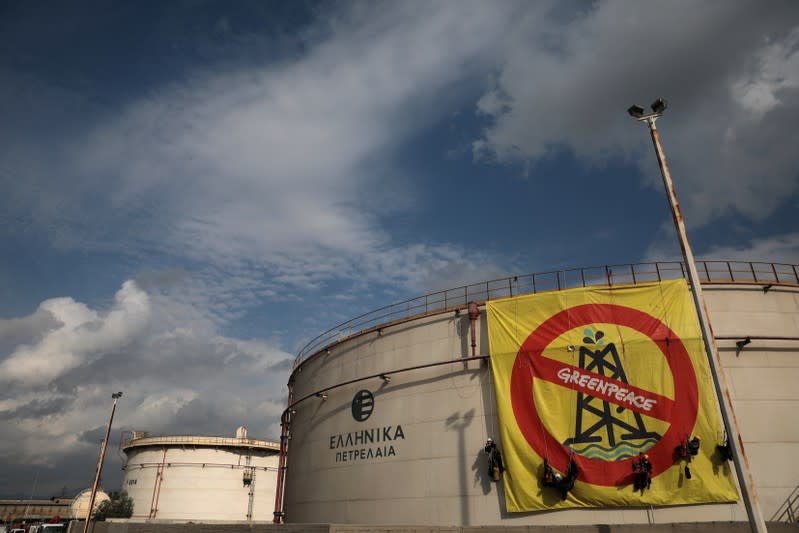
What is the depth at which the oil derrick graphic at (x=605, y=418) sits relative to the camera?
1938 cm

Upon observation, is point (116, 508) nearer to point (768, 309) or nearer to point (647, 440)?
point (647, 440)

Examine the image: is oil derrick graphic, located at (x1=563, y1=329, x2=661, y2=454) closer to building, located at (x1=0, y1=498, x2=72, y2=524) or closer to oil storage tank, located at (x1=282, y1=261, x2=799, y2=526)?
oil storage tank, located at (x1=282, y1=261, x2=799, y2=526)

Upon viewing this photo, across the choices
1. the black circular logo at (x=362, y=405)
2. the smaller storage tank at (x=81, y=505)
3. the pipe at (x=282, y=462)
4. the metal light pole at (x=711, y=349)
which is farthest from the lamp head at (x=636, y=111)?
the smaller storage tank at (x=81, y=505)

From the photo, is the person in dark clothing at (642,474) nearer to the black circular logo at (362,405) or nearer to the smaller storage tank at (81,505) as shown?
the black circular logo at (362,405)

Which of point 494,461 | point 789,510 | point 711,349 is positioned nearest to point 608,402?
point 494,461

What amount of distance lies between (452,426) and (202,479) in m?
37.6

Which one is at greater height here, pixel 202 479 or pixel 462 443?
pixel 202 479

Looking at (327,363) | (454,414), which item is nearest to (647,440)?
(454,414)

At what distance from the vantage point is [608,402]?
65.7 ft

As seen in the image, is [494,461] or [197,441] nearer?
[494,461]

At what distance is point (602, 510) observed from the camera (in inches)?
750

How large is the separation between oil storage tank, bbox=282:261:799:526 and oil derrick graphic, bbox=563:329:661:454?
0.04 meters

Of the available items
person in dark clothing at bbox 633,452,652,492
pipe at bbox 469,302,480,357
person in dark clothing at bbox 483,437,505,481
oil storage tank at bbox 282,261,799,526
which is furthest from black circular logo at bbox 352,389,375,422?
person in dark clothing at bbox 633,452,652,492

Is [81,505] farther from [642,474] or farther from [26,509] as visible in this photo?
[26,509]
